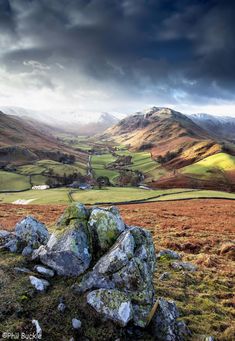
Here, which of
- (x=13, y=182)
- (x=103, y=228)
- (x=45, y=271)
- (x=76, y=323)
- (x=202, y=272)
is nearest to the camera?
(x=76, y=323)

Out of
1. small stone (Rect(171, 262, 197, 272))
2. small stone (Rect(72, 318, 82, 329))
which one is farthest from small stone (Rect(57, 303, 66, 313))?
small stone (Rect(171, 262, 197, 272))

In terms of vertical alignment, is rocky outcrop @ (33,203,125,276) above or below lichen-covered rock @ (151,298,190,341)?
above

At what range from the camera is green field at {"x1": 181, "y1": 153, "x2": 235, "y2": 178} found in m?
147

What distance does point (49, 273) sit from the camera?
1377 cm

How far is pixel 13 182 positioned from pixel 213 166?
11186 centimetres

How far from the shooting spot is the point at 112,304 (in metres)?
11.5

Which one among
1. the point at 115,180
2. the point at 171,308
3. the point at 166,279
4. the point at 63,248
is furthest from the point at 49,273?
the point at 115,180

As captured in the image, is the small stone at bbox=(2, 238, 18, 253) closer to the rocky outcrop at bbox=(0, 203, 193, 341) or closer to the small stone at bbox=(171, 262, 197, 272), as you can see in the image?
the rocky outcrop at bbox=(0, 203, 193, 341)

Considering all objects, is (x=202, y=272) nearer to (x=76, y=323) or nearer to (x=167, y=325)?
(x=167, y=325)

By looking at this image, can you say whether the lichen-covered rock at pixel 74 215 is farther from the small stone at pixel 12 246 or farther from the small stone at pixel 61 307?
the small stone at pixel 61 307

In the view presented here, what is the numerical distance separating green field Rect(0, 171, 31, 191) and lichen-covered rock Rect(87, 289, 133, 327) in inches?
4297

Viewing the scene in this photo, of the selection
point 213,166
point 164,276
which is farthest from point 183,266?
point 213,166

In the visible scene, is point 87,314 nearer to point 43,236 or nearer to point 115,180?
point 43,236

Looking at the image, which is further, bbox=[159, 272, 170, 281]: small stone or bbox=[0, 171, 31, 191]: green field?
bbox=[0, 171, 31, 191]: green field
